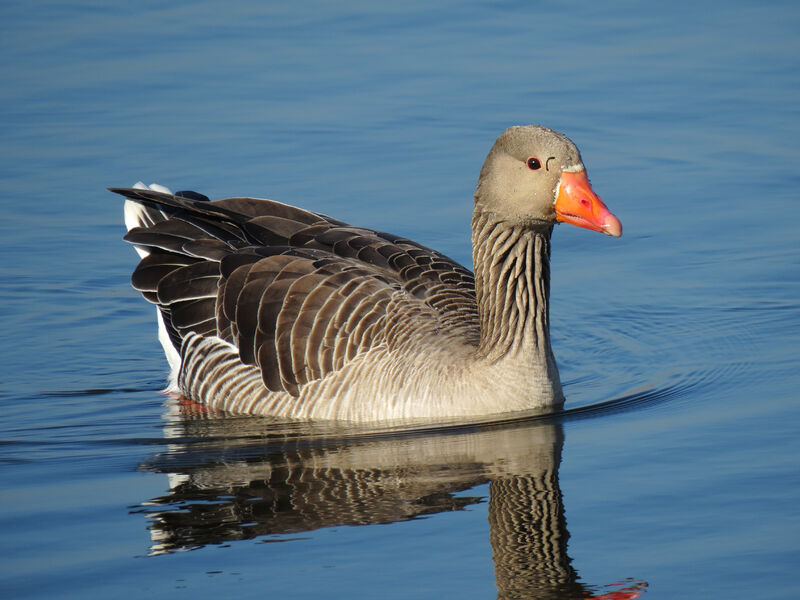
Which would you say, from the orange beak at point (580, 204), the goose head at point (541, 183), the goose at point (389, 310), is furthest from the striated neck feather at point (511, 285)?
the orange beak at point (580, 204)

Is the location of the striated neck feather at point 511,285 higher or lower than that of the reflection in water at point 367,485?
higher

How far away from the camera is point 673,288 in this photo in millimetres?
12172

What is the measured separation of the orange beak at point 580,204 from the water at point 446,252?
1485 mm

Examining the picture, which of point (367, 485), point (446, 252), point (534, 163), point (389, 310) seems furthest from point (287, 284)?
point (446, 252)

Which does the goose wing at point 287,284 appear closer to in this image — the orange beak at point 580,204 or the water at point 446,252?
the water at point 446,252

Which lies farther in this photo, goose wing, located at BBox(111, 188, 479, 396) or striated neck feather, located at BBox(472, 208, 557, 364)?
goose wing, located at BBox(111, 188, 479, 396)

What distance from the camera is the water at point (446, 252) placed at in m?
7.26

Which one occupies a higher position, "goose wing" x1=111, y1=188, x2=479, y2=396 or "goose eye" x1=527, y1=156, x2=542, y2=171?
"goose eye" x1=527, y1=156, x2=542, y2=171

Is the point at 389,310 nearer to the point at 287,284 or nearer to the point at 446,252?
the point at 287,284

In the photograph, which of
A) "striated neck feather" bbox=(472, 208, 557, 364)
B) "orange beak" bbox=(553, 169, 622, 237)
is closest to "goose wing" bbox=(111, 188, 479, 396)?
"striated neck feather" bbox=(472, 208, 557, 364)

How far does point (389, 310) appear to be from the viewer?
9.70 m

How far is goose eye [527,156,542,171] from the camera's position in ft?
29.8

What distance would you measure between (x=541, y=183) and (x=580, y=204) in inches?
12.4

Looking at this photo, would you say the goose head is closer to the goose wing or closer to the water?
the goose wing
